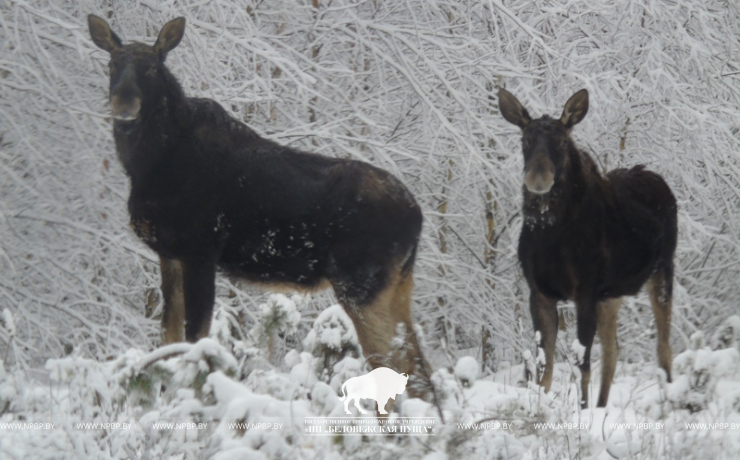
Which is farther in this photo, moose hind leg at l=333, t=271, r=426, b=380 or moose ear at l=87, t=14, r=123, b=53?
moose ear at l=87, t=14, r=123, b=53

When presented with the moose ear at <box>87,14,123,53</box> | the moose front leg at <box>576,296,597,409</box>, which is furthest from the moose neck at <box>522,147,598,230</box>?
the moose ear at <box>87,14,123,53</box>

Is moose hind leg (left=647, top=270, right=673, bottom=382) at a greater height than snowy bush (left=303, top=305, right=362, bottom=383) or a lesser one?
greater

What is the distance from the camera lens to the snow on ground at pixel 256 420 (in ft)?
10.2

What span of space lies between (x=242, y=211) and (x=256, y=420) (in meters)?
2.37

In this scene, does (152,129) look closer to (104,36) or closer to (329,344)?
(104,36)

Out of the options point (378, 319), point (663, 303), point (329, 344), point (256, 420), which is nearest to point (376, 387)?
point (329, 344)

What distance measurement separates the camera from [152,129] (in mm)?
5406

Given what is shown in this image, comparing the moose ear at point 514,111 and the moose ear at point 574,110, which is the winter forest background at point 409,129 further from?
the moose ear at point 574,110

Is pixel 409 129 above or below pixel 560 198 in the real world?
above

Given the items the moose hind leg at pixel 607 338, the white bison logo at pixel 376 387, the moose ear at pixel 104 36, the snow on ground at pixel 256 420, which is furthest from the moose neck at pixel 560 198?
the moose ear at pixel 104 36

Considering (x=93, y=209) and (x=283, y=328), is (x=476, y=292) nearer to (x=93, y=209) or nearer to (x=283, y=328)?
(x=93, y=209)

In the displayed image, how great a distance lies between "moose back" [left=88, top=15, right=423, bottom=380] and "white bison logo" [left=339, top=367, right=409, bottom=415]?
0.95 m

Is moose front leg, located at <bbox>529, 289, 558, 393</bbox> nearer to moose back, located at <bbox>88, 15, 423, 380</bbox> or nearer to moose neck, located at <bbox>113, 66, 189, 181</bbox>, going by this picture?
moose back, located at <bbox>88, 15, 423, 380</bbox>

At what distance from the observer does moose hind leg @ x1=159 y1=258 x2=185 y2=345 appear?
17.3 feet
